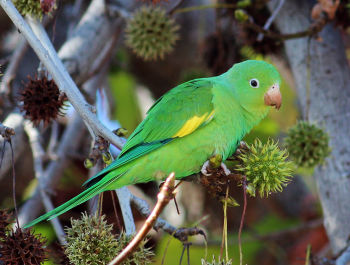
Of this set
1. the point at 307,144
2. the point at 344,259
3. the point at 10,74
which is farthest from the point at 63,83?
the point at 344,259

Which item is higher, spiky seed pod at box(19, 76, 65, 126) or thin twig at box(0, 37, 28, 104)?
thin twig at box(0, 37, 28, 104)

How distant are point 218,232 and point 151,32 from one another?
2380 mm

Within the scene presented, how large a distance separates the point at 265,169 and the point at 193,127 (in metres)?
0.45

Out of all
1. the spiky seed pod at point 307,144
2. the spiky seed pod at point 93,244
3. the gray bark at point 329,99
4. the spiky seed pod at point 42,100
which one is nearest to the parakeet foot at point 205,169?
the spiky seed pod at point 93,244

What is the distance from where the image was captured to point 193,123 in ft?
7.08

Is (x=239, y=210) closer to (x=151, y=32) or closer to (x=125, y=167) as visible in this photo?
(x=151, y=32)

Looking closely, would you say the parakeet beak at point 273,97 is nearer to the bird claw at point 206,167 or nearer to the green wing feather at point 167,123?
the green wing feather at point 167,123

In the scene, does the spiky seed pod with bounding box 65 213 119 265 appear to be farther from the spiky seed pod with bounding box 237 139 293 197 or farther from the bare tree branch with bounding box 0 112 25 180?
the bare tree branch with bounding box 0 112 25 180

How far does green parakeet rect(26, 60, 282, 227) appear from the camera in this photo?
2078 mm

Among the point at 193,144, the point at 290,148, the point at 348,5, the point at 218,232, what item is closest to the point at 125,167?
the point at 193,144

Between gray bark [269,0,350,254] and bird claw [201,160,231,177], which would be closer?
bird claw [201,160,231,177]

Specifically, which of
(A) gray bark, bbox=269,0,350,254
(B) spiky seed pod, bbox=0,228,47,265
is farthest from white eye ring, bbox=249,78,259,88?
(B) spiky seed pod, bbox=0,228,47,265

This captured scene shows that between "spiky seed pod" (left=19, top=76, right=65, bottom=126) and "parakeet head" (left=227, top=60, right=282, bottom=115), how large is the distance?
0.94m

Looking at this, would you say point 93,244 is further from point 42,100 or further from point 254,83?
point 254,83
